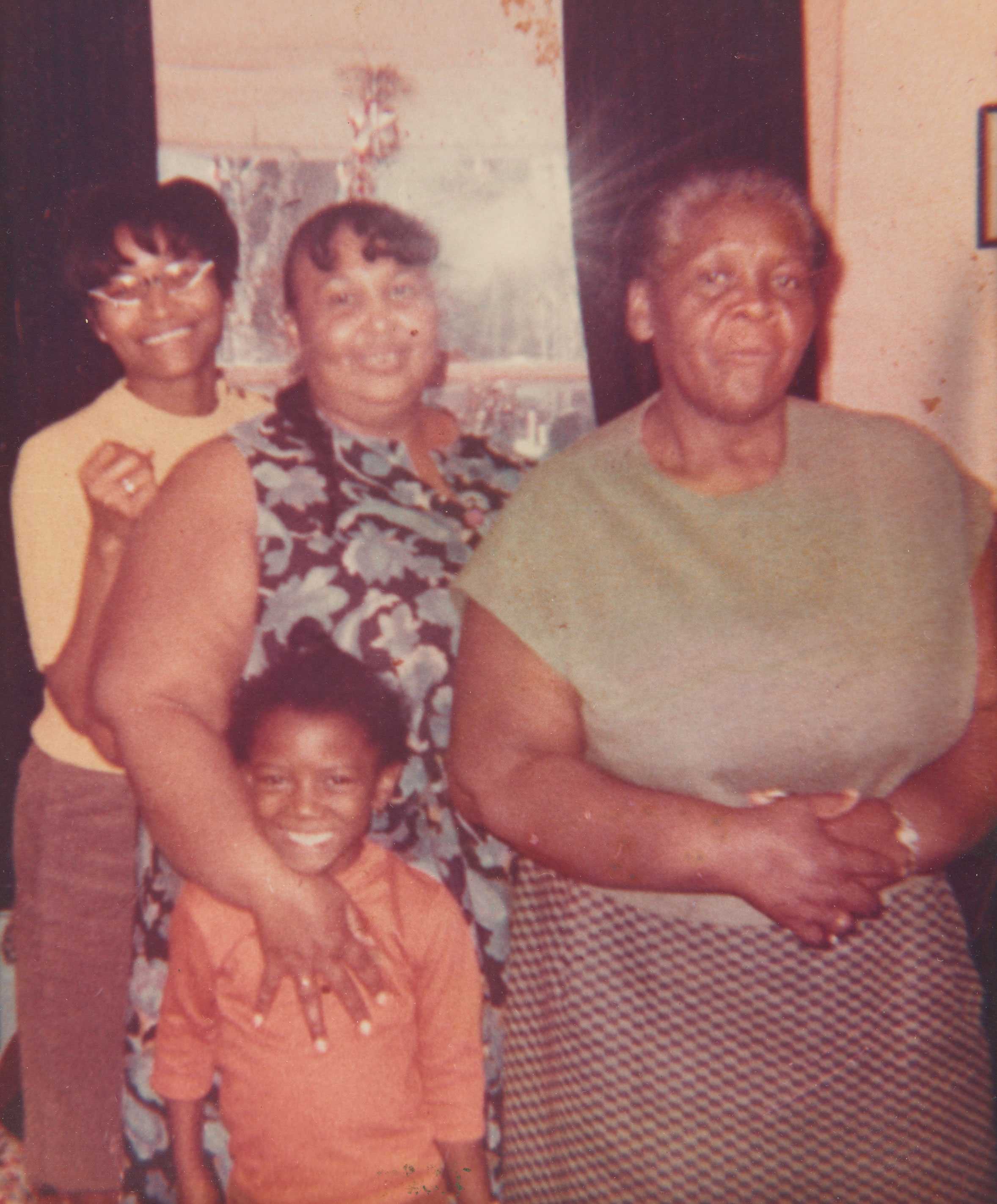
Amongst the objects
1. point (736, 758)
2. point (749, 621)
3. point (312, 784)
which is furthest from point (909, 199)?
point (312, 784)

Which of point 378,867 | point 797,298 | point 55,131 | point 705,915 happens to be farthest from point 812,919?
point 55,131

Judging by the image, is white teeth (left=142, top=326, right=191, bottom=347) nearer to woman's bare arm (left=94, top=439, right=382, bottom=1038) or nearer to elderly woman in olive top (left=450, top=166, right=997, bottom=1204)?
woman's bare arm (left=94, top=439, right=382, bottom=1038)

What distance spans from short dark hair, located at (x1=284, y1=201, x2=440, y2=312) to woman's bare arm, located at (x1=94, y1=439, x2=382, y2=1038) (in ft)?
0.74

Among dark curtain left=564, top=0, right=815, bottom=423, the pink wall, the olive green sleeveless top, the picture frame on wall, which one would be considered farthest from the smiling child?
the picture frame on wall

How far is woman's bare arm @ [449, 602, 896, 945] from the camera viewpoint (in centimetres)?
96

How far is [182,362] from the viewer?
1.12 meters

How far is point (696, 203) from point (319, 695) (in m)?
0.63

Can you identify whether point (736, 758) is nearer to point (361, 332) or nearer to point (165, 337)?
point (361, 332)

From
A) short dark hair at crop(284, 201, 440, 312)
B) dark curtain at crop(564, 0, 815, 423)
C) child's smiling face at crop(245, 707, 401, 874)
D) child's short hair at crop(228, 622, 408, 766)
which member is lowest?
child's smiling face at crop(245, 707, 401, 874)

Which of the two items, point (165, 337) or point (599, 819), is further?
point (165, 337)

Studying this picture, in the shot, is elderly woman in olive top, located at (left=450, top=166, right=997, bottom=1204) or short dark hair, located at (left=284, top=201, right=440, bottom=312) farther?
short dark hair, located at (left=284, top=201, right=440, bottom=312)

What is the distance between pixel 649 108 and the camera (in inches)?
46.0

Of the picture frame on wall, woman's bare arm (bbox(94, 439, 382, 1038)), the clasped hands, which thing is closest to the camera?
the clasped hands

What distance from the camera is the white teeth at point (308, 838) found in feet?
3.53
